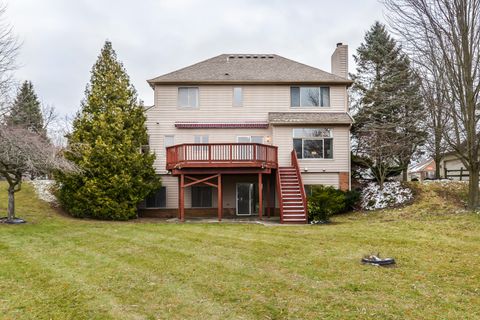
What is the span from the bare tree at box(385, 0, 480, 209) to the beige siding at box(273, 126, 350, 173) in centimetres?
526

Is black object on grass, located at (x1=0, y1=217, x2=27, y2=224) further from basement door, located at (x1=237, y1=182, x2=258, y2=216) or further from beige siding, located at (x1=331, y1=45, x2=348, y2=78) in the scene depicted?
beige siding, located at (x1=331, y1=45, x2=348, y2=78)

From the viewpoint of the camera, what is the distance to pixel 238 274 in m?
7.21

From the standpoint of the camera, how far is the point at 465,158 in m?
15.6

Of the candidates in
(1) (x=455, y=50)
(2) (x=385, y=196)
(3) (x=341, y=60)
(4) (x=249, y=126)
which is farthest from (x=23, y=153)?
(3) (x=341, y=60)

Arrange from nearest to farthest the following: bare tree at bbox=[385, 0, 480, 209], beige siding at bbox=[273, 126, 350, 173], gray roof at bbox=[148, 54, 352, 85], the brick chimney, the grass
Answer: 1. the grass
2. bare tree at bbox=[385, 0, 480, 209]
3. beige siding at bbox=[273, 126, 350, 173]
4. gray roof at bbox=[148, 54, 352, 85]
5. the brick chimney

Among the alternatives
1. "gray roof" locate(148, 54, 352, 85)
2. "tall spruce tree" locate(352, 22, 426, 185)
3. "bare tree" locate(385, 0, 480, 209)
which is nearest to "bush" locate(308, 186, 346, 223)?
"tall spruce tree" locate(352, 22, 426, 185)

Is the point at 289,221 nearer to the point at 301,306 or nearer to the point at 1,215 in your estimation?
the point at 301,306

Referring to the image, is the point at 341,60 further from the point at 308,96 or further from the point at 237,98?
the point at 237,98

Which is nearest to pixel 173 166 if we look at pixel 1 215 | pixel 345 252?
pixel 1 215

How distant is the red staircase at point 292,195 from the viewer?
16.2m

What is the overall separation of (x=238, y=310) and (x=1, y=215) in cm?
1392

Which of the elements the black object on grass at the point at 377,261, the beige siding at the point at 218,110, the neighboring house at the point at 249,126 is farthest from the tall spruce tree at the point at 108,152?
the black object on grass at the point at 377,261

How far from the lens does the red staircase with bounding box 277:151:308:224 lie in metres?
16.2

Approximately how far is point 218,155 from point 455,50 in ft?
33.7
